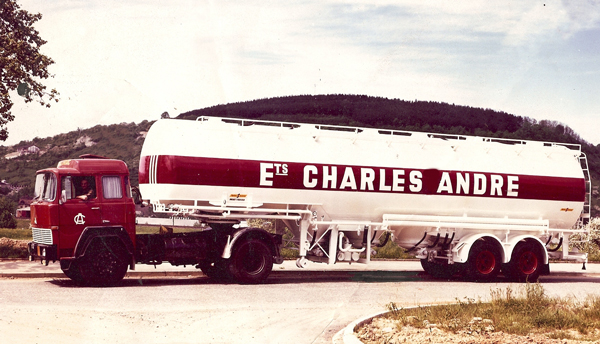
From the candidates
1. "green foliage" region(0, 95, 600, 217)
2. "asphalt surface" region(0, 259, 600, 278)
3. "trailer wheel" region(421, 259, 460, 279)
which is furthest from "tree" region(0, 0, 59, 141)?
"green foliage" region(0, 95, 600, 217)

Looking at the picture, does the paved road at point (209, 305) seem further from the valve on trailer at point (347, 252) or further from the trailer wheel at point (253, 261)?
the valve on trailer at point (347, 252)

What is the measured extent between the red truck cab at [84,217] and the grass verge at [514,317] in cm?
653

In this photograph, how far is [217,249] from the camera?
55.2 ft

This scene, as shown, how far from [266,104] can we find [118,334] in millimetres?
61052

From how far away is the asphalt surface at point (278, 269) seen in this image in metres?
17.3

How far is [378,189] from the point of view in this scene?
18172 millimetres

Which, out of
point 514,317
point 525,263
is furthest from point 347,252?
point 514,317

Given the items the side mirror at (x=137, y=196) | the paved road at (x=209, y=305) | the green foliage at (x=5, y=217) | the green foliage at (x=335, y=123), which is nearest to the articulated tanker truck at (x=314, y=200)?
the side mirror at (x=137, y=196)

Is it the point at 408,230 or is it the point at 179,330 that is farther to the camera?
the point at 408,230

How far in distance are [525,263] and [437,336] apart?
403 inches

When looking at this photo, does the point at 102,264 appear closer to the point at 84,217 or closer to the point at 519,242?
the point at 84,217

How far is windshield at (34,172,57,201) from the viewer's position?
15250 millimetres

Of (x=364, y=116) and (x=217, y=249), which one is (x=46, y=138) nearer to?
(x=364, y=116)

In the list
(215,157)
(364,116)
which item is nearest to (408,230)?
(215,157)
